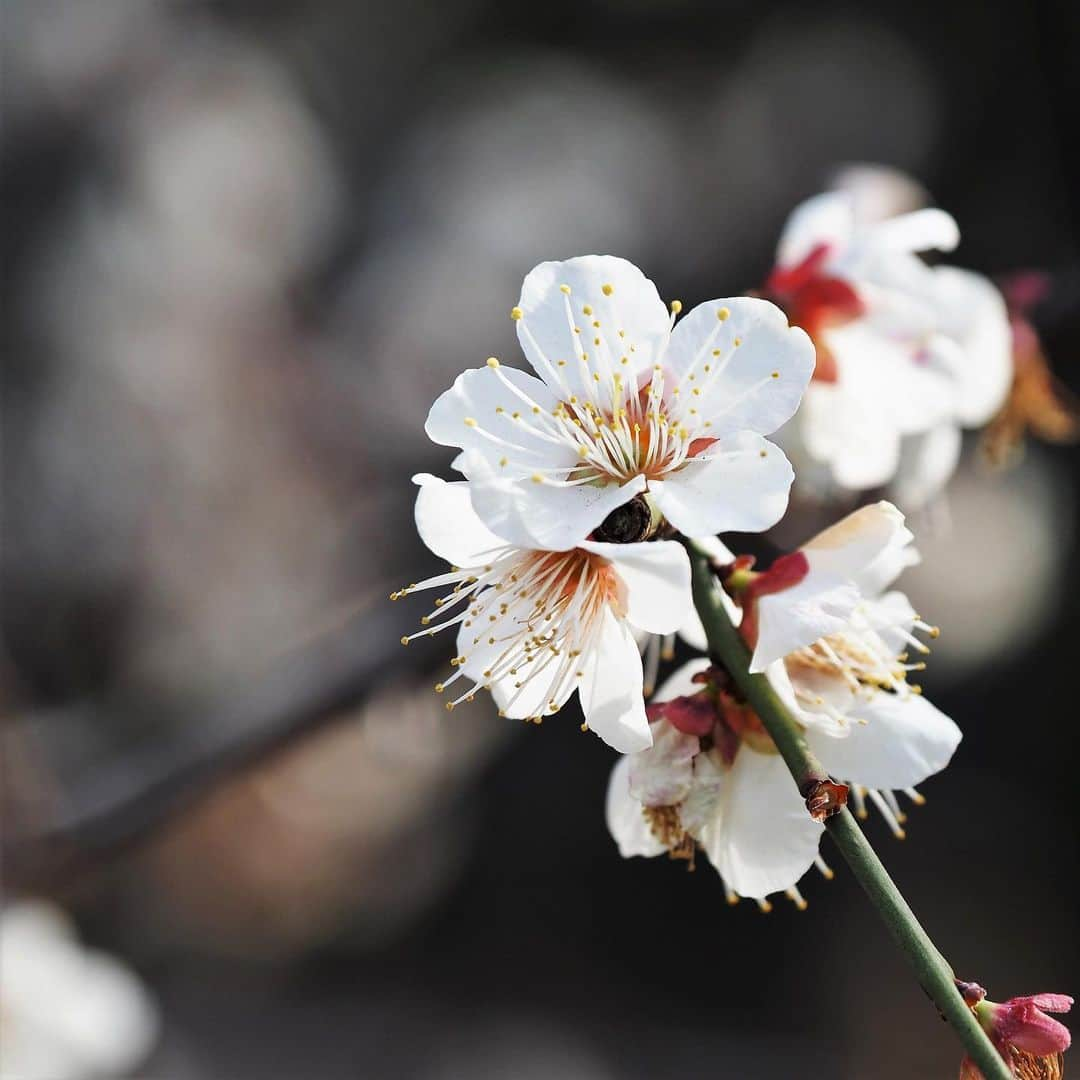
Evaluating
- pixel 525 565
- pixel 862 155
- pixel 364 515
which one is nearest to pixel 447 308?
pixel 364 515

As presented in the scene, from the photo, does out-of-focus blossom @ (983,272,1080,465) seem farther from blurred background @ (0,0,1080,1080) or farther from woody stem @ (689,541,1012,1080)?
blurred background @ (0,0,1080,1080)

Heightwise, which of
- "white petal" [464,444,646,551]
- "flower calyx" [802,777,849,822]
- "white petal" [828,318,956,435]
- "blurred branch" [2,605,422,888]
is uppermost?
"white petal" [464,444,646,551]

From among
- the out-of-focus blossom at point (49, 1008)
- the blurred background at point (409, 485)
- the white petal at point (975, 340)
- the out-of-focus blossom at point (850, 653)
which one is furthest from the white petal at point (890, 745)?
the blurred background at point (409, 485)

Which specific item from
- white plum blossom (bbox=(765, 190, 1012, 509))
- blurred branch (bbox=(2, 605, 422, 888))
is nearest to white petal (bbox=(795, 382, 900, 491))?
white plum blossom (bbox=(765, 190, 1012, 509))

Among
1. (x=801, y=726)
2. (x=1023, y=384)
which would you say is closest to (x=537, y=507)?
(x=801, y=726)

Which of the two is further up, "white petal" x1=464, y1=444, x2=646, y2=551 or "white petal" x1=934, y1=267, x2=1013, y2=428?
"white petal" x1=464, y1=444, x2=646, y2=551

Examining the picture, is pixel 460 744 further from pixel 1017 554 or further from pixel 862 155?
pixel 862 155

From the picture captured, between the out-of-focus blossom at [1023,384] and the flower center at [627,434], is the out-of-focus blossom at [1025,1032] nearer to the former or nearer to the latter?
the flower center at [627,434]
